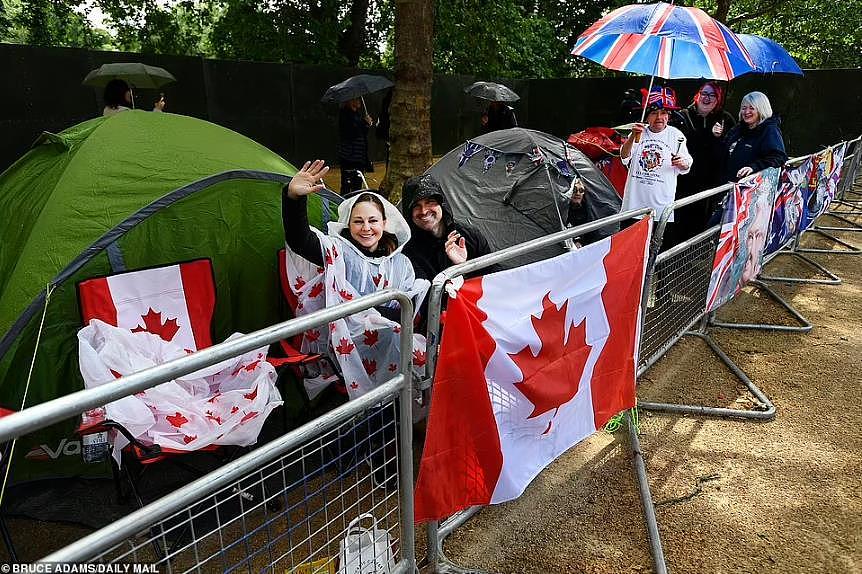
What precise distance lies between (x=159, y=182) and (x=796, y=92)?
14760 millimetres

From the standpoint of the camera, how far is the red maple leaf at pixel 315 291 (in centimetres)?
331

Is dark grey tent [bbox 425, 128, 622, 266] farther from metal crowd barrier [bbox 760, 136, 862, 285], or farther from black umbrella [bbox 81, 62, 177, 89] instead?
black umbrella [bbox 81, 62, 177, 89]

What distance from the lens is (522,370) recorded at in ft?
7.53

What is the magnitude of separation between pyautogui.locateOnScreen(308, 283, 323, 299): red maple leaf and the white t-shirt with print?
288cm

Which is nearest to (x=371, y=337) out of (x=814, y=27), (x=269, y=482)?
(x=269, y=482)

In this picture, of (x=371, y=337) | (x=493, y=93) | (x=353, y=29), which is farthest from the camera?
(x=353, y=29)

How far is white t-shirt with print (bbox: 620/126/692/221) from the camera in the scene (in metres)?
4.79

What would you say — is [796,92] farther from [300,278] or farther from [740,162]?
[300,278]

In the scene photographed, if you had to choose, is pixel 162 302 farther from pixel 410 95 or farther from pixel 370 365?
pixel 410 95

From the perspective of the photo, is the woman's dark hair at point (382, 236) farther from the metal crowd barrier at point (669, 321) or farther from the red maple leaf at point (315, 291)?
the metal crowd barrier at point (669, 321)

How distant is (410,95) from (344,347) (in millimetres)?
4858

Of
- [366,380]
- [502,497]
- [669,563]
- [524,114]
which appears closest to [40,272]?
[366,380]

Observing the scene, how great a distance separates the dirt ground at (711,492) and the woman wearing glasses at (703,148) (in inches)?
63.0

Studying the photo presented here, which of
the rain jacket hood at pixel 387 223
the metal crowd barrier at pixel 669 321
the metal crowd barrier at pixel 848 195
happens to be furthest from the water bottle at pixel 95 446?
the metal crowd barrier at pixel 848 195
